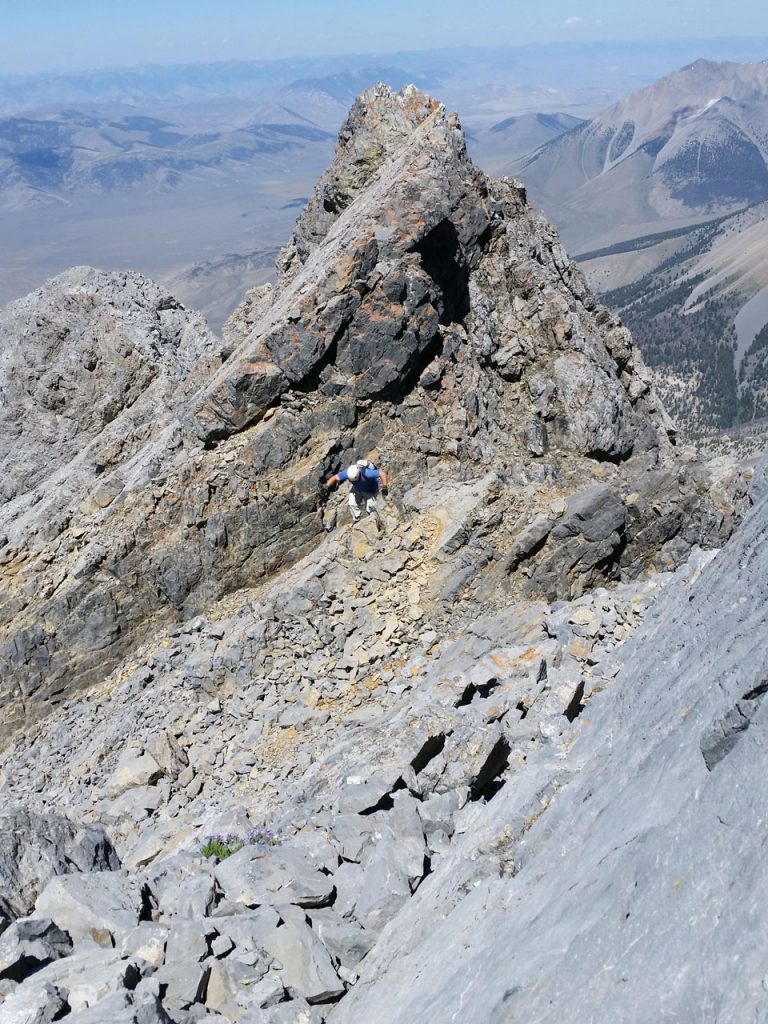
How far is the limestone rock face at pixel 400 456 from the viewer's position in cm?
2044

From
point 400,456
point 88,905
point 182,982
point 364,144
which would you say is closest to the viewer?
point 182,982

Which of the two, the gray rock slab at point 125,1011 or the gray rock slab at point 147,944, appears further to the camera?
the gray rock slab at point 147,944

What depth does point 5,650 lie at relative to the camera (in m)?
22.3

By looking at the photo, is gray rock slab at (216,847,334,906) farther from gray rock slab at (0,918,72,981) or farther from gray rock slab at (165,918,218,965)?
gray rock slab at (0,918,72,981)

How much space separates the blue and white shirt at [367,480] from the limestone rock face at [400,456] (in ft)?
2.63

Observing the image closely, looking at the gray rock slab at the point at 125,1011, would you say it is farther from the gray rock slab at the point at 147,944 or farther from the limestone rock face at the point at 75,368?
the limestone rock face at the point at 75,368

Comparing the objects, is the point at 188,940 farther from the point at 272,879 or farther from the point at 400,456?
the point at 400,456

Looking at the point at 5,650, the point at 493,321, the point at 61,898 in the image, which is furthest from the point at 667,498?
the point at 5,650

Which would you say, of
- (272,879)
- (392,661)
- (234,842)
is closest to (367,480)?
(392,661)

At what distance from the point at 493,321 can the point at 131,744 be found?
16021mm

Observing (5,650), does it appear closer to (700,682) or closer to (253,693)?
(253,693)

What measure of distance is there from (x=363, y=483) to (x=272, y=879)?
35.8 feet

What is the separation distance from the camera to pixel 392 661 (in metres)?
18.8

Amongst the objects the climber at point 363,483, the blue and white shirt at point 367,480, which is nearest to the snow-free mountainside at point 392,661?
the climber at point 363,483
